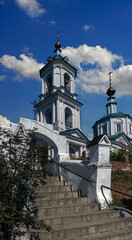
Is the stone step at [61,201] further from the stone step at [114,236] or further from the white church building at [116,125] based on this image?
the white church building at [116,125]

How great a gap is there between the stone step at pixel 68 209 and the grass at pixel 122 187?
78 cm

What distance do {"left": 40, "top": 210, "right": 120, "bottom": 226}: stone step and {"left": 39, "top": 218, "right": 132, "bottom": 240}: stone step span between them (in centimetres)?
16

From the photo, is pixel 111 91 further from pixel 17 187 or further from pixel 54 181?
pixel 17 187

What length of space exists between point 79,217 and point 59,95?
68.1 feet

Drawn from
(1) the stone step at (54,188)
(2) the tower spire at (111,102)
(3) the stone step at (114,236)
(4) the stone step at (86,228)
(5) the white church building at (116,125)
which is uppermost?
(2) the tower spire at (111,102)

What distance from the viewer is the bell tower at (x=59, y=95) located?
2483 centimetres

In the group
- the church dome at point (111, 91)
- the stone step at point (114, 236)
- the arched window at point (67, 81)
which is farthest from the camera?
the church dome at point (111, 91)

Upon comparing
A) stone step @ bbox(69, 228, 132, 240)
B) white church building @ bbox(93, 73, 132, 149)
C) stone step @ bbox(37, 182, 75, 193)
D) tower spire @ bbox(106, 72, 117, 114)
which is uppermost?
tower spire @ bbox(106, 72, 117, 114)

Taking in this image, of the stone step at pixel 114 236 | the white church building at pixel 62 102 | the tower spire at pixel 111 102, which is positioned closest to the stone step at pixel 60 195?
the stone step at pixel 114 236

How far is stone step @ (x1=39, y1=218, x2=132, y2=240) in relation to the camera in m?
4.13

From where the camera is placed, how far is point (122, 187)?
725 cm

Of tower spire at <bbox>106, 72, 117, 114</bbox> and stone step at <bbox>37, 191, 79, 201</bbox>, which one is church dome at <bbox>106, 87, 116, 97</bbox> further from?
stone step at <bbox>37, 191, 79, 201</bbox>

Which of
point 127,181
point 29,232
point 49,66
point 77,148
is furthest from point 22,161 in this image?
point 49,66

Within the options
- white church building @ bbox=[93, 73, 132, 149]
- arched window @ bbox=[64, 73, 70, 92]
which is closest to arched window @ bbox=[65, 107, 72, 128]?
arched window @ bbox=[64, 73, 70, 92]
